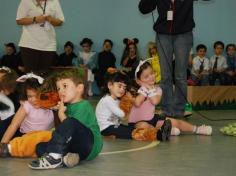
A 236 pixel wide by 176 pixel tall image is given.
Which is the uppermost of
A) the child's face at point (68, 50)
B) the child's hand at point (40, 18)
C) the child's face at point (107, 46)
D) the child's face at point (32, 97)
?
the child's hand at point (40, 18)

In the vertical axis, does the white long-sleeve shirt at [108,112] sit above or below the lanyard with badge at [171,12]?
below

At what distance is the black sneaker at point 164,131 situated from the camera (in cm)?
382

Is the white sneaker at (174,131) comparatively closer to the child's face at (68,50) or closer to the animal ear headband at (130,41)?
the animal ear headband at (130,41)

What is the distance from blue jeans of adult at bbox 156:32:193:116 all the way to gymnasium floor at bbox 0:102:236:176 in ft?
2.83

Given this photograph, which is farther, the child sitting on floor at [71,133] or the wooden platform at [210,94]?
the wooden platform at [210,94]

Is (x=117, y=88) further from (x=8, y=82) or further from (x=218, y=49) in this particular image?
(x=218, y=49)

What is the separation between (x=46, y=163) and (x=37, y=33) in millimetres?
2160

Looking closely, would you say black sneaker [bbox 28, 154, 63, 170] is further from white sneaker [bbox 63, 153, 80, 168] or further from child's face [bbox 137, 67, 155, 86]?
child's face [bbox 137, 67, 155, 86]

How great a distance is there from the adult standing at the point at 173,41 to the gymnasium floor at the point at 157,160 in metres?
0.88

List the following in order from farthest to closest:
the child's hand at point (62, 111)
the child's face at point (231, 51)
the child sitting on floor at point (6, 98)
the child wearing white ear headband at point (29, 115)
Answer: the child's face at point (231, 51) → the child sitting on floor at point (6, 98) → the child wearing white ear headband at point (29, 115) → the child's hand at point (62, 111)

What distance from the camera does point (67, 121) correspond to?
2779mm

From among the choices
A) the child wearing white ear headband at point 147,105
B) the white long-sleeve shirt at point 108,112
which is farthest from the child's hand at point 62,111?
the child wearing white ear headband at point 147,105

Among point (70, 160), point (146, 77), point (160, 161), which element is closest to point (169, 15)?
point (146, 77)

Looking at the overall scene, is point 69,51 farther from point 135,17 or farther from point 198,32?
point 198,32
